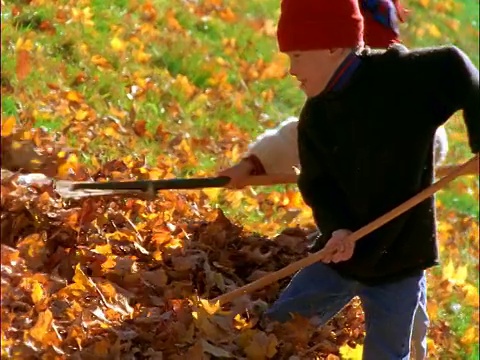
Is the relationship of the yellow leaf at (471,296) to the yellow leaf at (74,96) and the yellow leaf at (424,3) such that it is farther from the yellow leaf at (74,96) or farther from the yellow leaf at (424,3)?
the yellow leaf at (424,3)

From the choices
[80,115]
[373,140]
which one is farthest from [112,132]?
[373,140]

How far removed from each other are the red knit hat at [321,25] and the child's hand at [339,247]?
68 centimetres

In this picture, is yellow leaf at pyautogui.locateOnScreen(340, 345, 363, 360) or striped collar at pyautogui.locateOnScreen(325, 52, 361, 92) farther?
yellow leaf at pyautogui.locateOnScreen(340, 345, 363, 360)

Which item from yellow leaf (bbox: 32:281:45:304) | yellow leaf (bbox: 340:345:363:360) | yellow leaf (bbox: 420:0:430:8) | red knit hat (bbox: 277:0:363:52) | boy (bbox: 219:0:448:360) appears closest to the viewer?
red knit hat (bbox: 277:0:363:52)

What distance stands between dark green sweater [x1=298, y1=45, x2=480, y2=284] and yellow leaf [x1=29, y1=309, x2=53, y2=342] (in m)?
1.06

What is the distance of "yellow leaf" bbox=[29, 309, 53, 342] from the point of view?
3.31 m

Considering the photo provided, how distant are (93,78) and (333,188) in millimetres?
2364

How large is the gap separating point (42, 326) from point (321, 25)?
1.43m

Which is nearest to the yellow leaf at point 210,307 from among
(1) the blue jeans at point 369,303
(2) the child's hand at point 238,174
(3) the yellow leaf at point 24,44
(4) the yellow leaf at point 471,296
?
(1) the blue jeans at point 369,303

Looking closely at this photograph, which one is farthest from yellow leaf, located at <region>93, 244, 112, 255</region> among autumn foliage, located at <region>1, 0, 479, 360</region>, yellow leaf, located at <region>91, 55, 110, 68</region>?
yellow leaf, located at <region>91, 55, 110, 68</region>

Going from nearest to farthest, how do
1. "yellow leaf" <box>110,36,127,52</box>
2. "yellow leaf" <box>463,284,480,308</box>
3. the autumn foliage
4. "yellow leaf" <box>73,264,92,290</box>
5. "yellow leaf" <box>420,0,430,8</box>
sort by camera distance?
1. the autumn foliage
2. "yellow leaf" <box>73,264,92,290</box>
3. "yellow leaf" <box>463,284,480,308</box>
4. "yellow leaf" <box>110,36,127,52</box>
5. "yellow leaf" <box>420,0,430,8</box>

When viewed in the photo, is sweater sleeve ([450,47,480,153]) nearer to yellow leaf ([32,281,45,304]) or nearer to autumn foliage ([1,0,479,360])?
autumn foliage ([1,0,479,360])

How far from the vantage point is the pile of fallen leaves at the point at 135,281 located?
137 inches

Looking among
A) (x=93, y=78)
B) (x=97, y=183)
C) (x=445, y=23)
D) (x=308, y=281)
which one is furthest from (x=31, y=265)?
(x=445, y=23)
